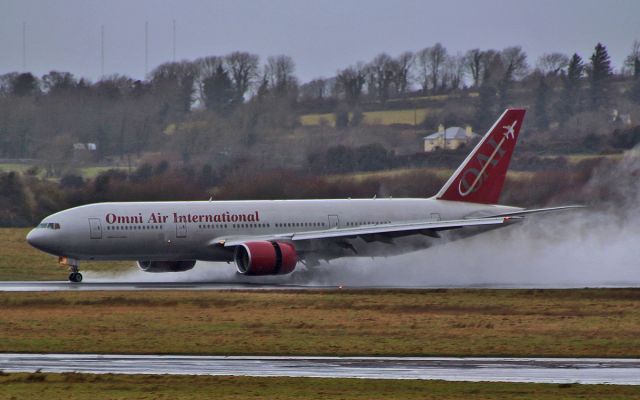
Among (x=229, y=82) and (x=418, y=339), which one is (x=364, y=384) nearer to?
(x=418, y=339)

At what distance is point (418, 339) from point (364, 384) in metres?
7.58

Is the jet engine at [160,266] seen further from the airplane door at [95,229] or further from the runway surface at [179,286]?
the airplane door at [95,229]

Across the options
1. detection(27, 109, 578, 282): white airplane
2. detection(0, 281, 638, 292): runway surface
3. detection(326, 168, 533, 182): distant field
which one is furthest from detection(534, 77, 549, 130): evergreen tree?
detection(0, 281, 638, 292): runway surface

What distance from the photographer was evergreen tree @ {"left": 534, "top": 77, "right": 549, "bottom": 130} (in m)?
91.5

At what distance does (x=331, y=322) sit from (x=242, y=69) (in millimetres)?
65535

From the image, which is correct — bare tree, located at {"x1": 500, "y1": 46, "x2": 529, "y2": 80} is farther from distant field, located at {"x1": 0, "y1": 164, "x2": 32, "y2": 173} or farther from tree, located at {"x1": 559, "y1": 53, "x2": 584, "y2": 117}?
distant field, located at {"x1": 0, "y1": 164, "x2": 32, "y2": 173}

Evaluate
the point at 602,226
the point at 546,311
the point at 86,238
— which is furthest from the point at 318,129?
the point at 546,311

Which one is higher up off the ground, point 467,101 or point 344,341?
point 467,101

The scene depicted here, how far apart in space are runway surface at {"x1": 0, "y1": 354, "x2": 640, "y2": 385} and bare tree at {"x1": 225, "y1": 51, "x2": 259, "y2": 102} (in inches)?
2659

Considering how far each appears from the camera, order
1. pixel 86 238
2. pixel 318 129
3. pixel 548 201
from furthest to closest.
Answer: pixel 318 129 → pixel 548 201 → pixel 86 238

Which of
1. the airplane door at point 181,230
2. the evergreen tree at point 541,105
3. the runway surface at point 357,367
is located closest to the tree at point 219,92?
the evergreen tree at point 541,105

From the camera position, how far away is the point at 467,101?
93938mm

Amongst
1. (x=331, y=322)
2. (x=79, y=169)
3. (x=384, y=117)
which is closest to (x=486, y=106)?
(x=384, y=117)

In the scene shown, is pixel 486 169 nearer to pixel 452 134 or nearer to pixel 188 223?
pixel 188 223
